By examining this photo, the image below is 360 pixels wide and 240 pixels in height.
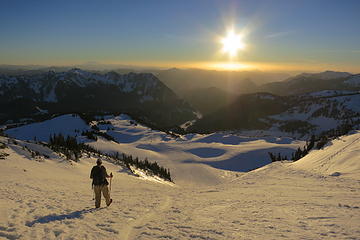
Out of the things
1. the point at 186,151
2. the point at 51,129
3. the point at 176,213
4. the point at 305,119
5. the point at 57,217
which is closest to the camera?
the point at 57,217

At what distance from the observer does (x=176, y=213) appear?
32.2 ft

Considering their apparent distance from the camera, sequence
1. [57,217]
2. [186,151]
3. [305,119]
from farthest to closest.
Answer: [305,119] < [186,151] < [57,217]

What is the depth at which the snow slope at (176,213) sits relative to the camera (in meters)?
7.15

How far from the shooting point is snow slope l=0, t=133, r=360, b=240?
23.5ft

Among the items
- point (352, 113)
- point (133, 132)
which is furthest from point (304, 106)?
point (133, 132)

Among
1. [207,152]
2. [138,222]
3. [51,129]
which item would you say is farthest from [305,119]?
[138,222]

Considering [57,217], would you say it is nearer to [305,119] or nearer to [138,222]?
[138,222]

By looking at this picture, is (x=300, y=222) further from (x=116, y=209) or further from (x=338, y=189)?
(x=116, y=209)

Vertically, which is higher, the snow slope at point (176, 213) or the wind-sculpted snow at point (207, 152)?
the snow slope at point (176, 213)

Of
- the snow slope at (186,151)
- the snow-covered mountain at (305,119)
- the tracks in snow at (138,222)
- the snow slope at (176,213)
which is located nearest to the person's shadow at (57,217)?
the snow slope at (176,213)

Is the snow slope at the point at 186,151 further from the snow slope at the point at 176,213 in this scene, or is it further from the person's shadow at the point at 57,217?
the person's shadow at the point at 57,217

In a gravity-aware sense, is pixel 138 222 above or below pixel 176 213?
above

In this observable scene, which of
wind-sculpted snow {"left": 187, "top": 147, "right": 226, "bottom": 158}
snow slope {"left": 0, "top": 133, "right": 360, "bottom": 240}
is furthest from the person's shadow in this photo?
wind-sculpted snow {"left": 187, "top": 147, "right": 226, "bottom": 158}

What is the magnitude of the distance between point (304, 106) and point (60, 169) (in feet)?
682
